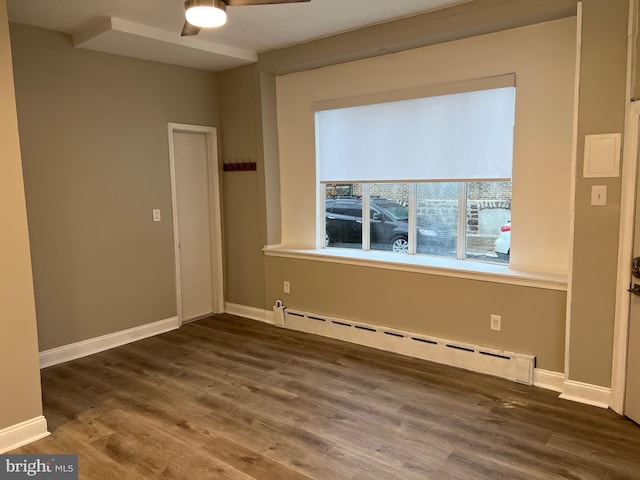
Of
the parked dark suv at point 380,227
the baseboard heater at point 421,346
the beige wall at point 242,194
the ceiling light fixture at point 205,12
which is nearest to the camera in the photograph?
the ceiling light fixture at point 205,12

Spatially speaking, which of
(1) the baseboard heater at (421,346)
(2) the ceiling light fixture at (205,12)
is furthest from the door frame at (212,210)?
(2) the ceiling light fixture at (205,12)

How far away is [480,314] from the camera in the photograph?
362 cm

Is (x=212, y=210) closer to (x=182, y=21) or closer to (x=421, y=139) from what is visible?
(x=182, y=21)

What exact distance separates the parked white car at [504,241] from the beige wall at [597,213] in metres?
0.75

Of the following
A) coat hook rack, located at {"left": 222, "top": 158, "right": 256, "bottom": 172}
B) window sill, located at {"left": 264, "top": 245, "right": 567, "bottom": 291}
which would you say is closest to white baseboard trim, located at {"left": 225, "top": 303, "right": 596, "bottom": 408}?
window sill, located at {"left": 264, "top": 245, "right": 567, "bottom": 291}

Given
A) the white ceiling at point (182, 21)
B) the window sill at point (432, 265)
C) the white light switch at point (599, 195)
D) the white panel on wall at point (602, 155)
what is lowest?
the window sill at point (432, 265)

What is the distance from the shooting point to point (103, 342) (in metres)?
4.24

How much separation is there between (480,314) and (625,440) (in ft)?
4.03

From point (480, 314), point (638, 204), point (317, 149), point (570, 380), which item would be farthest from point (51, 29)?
point (570, 380)

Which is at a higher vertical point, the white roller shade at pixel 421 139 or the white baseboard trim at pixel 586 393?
the white roller shade at pixel 421 139

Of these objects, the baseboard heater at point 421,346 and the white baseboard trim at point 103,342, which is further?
the white baseboard trim at point 103,342

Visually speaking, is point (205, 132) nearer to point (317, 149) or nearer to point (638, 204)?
point (317, 149)

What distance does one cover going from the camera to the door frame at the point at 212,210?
478cm

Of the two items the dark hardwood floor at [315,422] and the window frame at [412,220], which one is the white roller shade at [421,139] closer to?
the window frame at [412,220]
